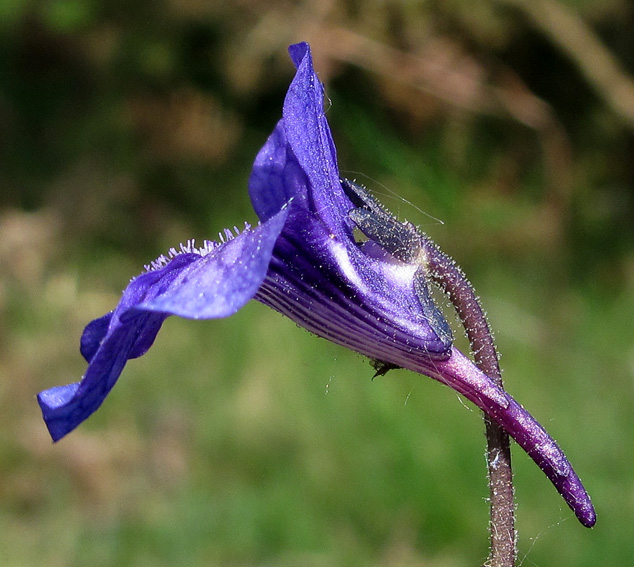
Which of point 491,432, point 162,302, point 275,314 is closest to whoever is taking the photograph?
point 162,302

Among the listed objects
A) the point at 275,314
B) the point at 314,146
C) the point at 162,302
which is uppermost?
the point at 314,146

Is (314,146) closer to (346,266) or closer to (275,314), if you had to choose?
(346,266)

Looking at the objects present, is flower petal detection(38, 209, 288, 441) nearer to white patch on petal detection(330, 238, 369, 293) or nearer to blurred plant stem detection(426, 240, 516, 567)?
white patch on petal detection(330, 238, 369, 293)

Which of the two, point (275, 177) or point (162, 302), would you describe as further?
point (275, 177)

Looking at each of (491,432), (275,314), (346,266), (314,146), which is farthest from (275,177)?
(275,314)

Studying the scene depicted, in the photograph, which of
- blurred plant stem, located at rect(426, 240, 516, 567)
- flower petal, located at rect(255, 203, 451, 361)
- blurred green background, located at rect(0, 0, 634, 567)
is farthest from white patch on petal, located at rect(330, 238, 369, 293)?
blurred green background, located at rect(0, 0, 634, 567)

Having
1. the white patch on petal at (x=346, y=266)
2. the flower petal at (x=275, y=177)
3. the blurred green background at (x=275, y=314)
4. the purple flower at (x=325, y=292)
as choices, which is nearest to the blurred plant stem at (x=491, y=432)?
the purple flower at (x=325, y=292)

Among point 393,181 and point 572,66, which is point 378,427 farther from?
point 572,66

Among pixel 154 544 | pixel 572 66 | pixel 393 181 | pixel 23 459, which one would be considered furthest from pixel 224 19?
pixel 154 544
